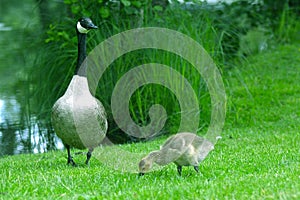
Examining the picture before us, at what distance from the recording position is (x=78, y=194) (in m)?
4.97

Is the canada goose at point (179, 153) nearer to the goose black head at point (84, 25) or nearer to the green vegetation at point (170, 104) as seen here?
the green vegetation at point (170, 104)

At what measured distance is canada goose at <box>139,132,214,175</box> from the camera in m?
5.34

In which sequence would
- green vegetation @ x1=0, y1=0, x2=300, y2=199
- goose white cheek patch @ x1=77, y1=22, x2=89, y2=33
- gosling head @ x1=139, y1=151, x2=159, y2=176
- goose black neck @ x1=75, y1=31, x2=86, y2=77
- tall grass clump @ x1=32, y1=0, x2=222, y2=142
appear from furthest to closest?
tall grass clump @ x1=32, y1=0, x2=222, y2=142
goose white cheek patch @ x1=77, y1=22, x2=89, y2=33
goose black neck @ x1=75, y1=31, x2=86, y2=77
gosling head @ x1=139, y1=151, x2=159, y2=176
green vegetation @ x1=0, y1=0, x2=300, y2=199

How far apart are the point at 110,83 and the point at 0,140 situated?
2.30m

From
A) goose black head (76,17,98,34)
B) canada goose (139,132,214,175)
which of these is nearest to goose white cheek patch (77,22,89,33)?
goose black head (76,17,98,34)

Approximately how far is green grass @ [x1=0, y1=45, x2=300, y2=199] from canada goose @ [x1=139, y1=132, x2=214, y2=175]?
0.50 ft

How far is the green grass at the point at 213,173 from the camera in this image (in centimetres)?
493

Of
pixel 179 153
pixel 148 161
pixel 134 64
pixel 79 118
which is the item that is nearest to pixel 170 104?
pixel 134 64

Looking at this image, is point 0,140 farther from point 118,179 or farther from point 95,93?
point 118,179

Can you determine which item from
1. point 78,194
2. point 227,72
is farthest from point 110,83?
point 78,194

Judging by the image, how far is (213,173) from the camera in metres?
5.77

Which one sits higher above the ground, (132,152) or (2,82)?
(132,152)

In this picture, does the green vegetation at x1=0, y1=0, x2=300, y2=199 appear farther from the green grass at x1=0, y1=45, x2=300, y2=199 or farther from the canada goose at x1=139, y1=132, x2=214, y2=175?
the canada goose at x1=139, y1=132, x2=214, y2=175

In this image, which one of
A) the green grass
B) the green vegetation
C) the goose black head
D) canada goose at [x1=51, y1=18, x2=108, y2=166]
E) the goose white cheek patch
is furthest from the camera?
the goose white cheek patch
